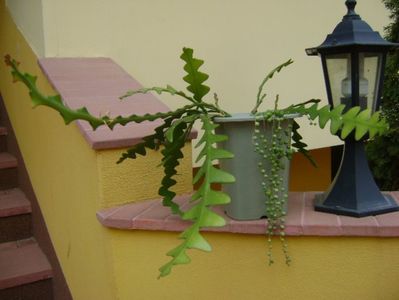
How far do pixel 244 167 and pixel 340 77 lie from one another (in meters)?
0.43

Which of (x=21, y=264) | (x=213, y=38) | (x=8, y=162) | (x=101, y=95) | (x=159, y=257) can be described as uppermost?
(x=213, y=38)

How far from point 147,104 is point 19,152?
128cm

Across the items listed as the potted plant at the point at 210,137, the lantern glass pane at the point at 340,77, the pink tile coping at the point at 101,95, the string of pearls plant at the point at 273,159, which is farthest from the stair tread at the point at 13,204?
the lantern glass pane at the point at 340,77

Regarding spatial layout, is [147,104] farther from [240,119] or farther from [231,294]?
[231,294]

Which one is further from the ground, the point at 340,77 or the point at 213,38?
the point at 213,38

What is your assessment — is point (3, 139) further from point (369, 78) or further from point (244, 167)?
point (369, 78)

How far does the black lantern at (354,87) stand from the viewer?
1358 millimetres

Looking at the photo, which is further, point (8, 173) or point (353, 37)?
point (8, 173)

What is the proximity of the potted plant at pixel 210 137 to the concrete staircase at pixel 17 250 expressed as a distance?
0.98 meters

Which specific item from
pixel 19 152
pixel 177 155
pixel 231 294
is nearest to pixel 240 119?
pixel 177 155

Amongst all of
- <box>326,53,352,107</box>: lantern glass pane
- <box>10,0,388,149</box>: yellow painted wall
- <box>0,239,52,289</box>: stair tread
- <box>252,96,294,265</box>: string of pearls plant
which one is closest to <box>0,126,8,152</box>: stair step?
<box>0,239,52,289</box>: stair tread

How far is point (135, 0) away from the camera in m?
2.34

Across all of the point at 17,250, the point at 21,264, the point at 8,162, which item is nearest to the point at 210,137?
the point at 21,264

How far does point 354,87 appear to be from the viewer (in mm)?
1374
